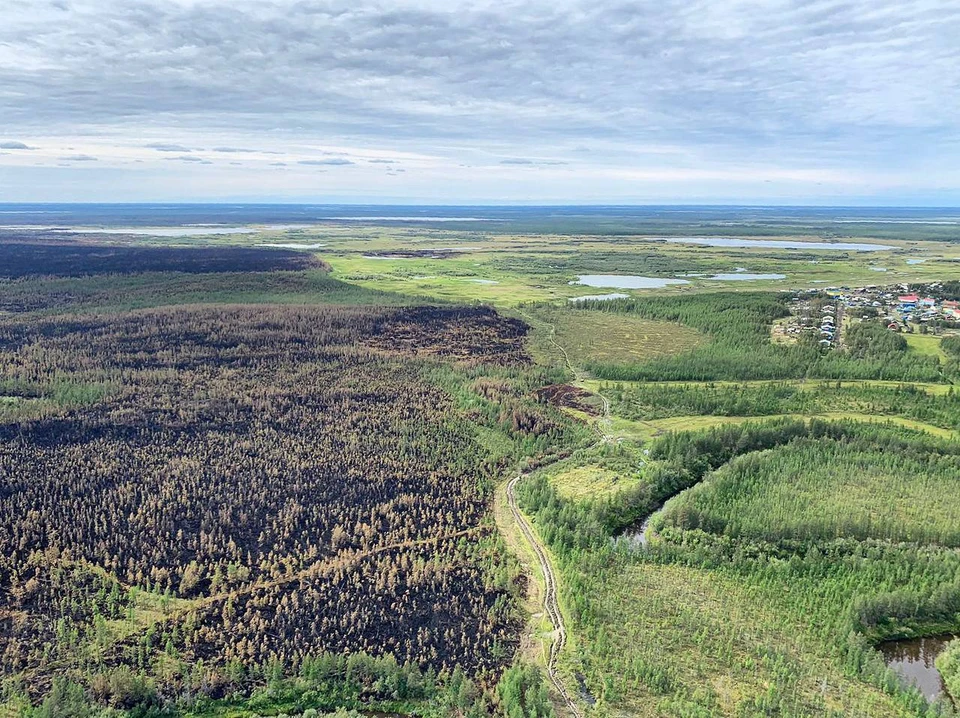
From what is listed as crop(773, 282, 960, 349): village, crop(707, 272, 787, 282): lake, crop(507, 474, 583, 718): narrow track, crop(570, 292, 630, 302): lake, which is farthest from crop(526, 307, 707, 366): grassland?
crop(707, 272, 787, 282): lake

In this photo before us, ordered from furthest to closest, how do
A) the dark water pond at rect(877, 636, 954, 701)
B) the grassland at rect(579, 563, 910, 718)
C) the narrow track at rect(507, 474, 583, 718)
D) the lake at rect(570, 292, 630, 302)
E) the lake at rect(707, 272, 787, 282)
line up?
the lake at rect(707, 272, 787, 282)
the lake at rect(570, 292, 630, 302)
the dark water pond at rect(877, 636, 954, 701)
the narrow track at rect(507, 474, 583, 718)
the grassland at rect(579, 563, 910, 718)

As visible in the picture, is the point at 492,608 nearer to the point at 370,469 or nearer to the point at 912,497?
the point at 370,469

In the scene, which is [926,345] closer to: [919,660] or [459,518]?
[919,660]

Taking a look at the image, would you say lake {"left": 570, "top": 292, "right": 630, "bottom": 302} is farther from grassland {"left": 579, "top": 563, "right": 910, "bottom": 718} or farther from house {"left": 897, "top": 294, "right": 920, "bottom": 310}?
grassland {"left": 579, "top": 563, "right": 910, "bottom": 718}

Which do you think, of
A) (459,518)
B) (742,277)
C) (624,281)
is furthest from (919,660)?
(742,277)

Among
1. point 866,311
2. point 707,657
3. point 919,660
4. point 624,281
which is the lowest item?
point 919,660

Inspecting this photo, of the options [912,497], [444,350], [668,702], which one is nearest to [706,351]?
[444,350]

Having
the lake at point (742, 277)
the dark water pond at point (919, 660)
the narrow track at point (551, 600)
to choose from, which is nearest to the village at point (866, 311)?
the lake at point (742, 277)
